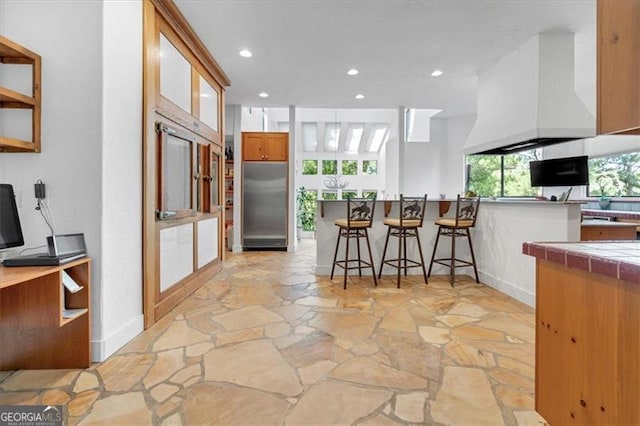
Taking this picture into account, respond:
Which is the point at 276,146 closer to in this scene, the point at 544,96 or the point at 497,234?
the point at 497,234

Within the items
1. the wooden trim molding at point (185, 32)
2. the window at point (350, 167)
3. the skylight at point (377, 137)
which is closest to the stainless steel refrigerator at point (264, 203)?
the wooden trim molding at point (185, 32)

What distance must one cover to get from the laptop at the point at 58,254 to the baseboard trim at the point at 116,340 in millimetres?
607

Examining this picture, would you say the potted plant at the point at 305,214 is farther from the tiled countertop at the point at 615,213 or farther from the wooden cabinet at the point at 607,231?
the wooden cabinet at the point at 607,231

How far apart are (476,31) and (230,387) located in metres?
3.91

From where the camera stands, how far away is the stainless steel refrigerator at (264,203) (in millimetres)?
6289

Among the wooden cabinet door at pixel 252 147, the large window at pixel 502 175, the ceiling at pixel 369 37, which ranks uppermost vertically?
the ceiling at pixel 369 37

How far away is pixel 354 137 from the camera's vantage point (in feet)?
36.1

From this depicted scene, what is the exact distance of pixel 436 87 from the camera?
16.7 ft

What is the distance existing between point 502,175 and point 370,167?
16.6 feet

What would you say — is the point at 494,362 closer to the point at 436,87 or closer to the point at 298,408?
→ the point at 298,408

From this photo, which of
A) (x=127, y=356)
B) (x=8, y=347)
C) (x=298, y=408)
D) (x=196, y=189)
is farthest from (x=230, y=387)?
(x=196, y=189)

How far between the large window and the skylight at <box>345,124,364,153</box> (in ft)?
13.7

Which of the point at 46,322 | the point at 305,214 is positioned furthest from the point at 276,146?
the point at 46,322

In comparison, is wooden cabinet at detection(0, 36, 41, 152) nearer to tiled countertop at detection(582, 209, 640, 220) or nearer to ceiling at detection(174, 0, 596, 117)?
ceiling at detection(174, 0, 596, 117)
